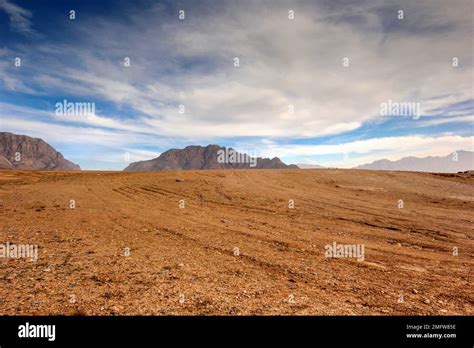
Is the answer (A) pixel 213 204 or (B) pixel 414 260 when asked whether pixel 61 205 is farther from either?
(B) pixel 414 260

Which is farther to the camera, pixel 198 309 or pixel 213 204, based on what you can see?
pixel 213 204

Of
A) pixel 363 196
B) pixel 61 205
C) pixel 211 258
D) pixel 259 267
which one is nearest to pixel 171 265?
pixel 211 258

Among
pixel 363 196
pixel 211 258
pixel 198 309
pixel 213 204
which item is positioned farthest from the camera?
pixel 363 196

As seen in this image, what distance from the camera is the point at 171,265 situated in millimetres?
7410

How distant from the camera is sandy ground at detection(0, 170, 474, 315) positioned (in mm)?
5430

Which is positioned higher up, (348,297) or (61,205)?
(61,205)

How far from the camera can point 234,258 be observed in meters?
8.09

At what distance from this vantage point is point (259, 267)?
7.43 metres

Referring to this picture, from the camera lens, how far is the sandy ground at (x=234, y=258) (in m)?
5.43
